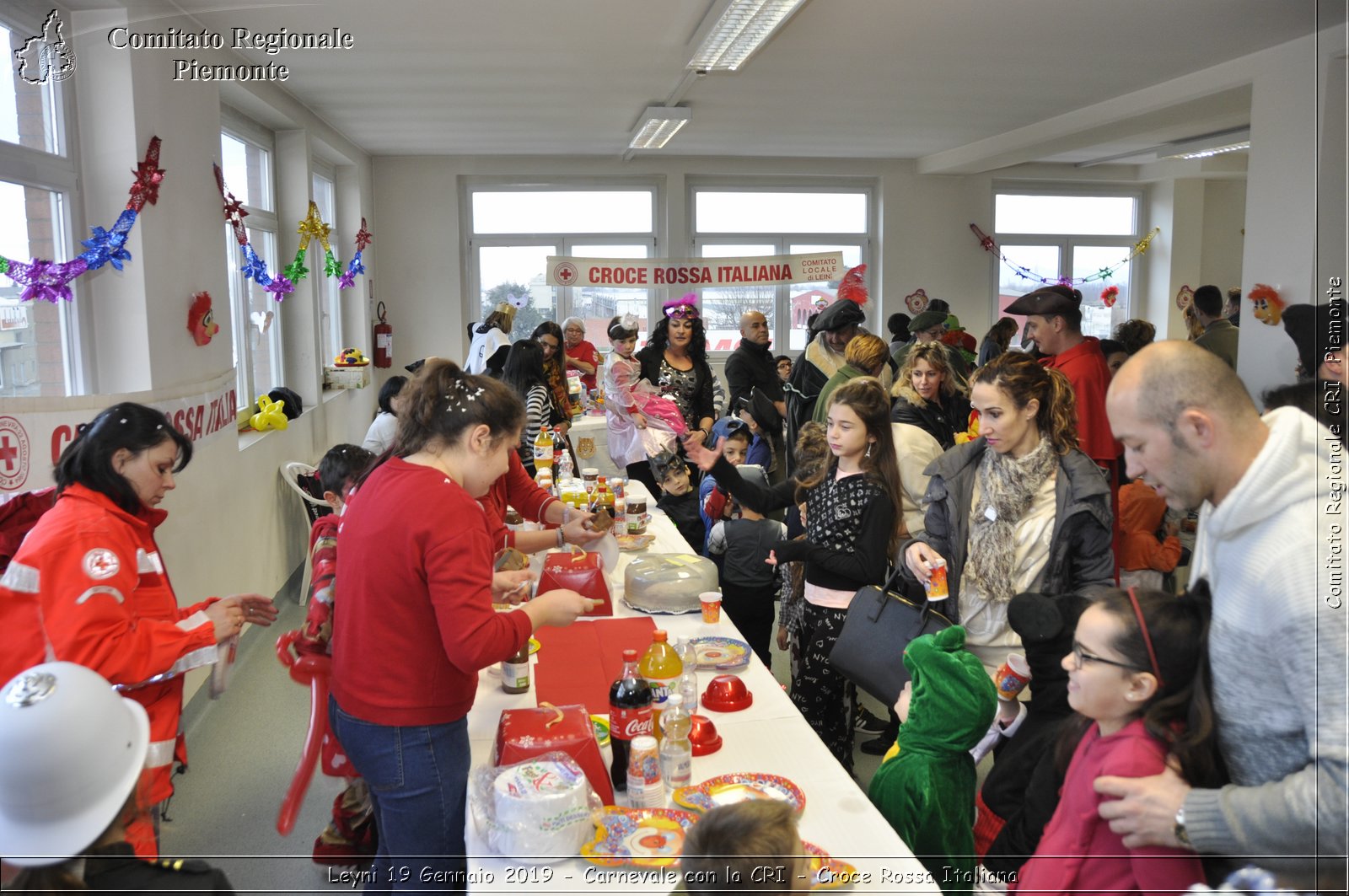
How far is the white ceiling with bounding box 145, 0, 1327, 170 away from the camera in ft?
15.4

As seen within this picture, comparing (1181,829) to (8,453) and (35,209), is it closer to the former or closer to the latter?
(8,453)

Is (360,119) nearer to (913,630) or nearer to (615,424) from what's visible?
(615,424)

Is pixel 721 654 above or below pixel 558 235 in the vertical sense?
below

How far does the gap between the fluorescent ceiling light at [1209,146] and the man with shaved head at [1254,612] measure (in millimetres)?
8898

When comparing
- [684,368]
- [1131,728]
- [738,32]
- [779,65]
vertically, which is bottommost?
[1131,728]

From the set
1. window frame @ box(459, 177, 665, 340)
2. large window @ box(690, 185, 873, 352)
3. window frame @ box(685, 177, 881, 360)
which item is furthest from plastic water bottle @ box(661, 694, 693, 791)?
window frame @ box(685, 177, 881, 360)

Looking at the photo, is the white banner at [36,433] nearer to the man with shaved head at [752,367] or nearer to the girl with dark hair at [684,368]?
the girl with dark hair at [684,368]

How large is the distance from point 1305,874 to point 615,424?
4166mm

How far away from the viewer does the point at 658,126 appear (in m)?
7.64

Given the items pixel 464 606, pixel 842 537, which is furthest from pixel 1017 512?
pixel 464 606

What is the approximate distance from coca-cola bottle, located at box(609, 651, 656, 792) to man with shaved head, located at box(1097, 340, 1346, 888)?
884 millimetres

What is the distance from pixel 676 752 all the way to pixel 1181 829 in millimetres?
946

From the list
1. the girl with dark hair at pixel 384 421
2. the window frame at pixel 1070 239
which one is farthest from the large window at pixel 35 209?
the window frame at pixel 1070 239

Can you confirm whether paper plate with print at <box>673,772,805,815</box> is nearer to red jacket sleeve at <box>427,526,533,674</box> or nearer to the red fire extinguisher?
red jacket sleeve at <box>427,526,533,674</box>
